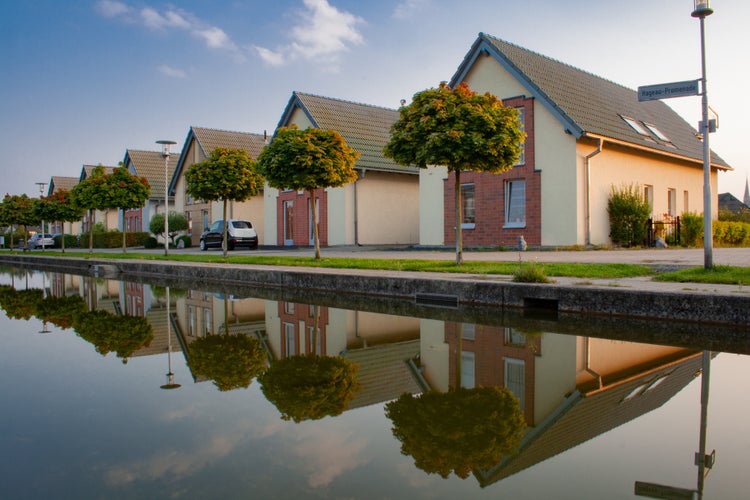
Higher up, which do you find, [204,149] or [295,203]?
[204,149]

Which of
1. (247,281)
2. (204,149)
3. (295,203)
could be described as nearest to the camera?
(247,281)

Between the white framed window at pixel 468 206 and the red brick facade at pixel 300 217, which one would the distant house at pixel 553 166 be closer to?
the white framed window at pixel 468 206

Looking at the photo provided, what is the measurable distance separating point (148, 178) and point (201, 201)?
39.7 ft

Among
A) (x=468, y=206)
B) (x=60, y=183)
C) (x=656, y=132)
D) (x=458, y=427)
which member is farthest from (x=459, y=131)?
(x=60, y=183)

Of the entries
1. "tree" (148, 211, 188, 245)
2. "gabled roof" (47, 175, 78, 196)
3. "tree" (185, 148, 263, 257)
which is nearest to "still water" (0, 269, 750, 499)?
"tree" (185, 148, 263, 257)

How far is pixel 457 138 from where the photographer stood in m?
12.4

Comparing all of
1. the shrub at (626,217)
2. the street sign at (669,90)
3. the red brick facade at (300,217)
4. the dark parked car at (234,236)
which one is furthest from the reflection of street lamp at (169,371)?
the dark parked car at (234,236)

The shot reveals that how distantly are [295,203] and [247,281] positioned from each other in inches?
605

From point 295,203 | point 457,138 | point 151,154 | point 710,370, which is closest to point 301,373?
point 710,370

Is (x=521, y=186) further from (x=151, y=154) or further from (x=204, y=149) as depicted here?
(x=151, y=154)

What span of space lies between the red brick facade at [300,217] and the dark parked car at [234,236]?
147cm

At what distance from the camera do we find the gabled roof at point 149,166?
157ft

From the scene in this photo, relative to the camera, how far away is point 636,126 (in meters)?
23.2

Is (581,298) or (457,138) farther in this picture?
(457,138)
